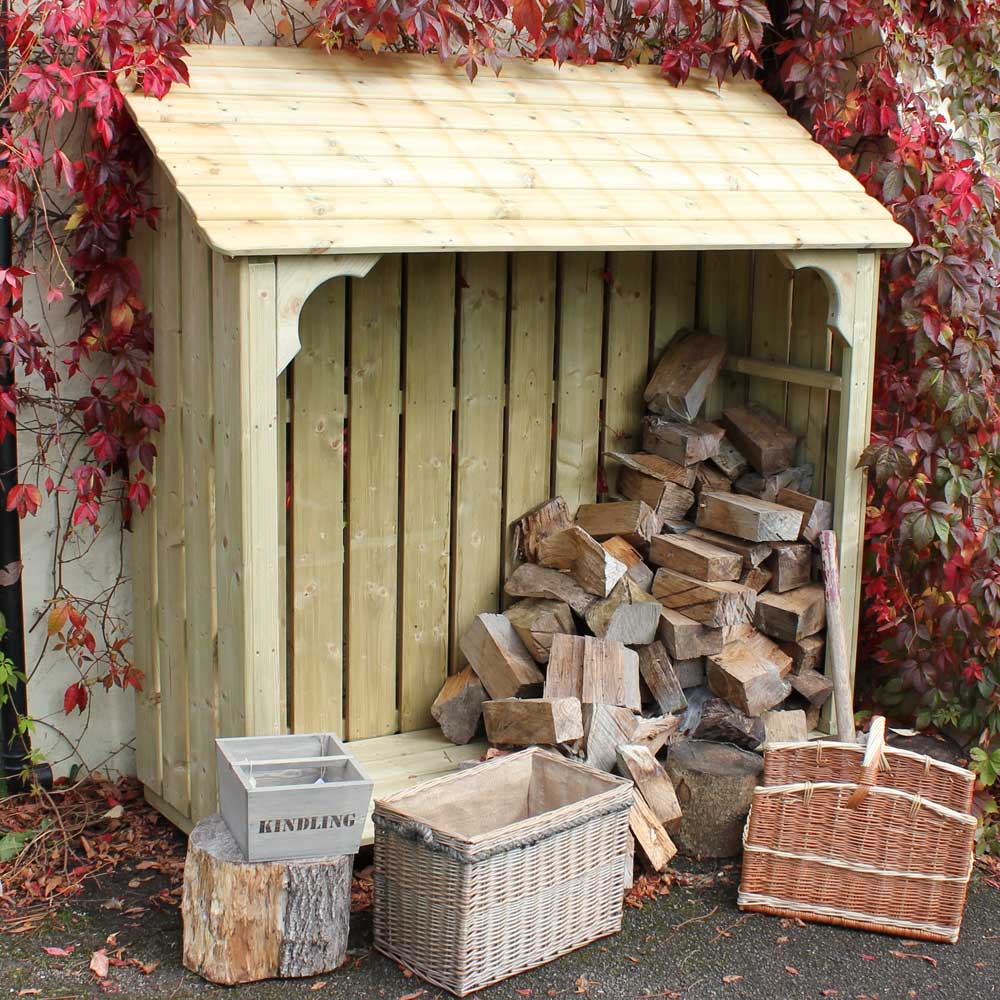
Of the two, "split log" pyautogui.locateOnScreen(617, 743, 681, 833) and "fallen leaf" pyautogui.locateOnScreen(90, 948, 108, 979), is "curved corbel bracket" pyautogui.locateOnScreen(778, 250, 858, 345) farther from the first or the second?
"fallen leaf" pyautogui.locateOnScreen(90, 948, 108, 979)

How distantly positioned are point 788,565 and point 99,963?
2.62 metres

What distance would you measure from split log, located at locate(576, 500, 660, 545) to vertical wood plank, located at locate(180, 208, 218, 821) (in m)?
1.53

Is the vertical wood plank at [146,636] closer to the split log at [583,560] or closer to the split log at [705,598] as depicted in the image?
the split log at [583,560]

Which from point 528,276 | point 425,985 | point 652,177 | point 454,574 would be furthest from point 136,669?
point 652,177

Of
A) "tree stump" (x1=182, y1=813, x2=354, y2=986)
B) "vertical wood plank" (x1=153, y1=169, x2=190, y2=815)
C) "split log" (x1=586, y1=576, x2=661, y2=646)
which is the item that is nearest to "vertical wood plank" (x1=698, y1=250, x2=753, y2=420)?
"split log" (x1=586, y1=576, x2=661, y2=646)

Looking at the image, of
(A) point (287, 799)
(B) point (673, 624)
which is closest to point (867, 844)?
(B) point (673, 624)

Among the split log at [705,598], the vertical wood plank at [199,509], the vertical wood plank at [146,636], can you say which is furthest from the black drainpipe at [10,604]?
the split log at [705,598]

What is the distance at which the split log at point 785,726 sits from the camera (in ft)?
15.9

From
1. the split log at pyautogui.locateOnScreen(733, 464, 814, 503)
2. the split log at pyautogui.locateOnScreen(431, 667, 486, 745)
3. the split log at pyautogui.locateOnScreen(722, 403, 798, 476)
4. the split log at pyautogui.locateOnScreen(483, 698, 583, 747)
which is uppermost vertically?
the split log at pyautogui.locateOnScreen(722, 403, 798, 476)

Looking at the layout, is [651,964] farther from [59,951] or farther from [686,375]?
[686,375]

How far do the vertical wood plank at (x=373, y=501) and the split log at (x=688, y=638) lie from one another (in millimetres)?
964

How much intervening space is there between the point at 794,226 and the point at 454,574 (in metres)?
1.69

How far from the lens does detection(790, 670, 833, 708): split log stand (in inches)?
197

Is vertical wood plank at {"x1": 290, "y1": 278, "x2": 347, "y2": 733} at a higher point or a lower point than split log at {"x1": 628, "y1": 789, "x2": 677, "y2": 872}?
higher
